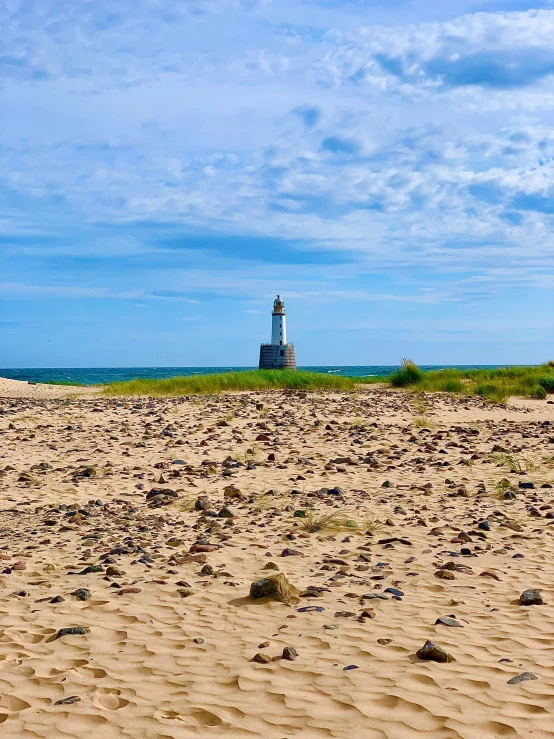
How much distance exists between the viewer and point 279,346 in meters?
54.4

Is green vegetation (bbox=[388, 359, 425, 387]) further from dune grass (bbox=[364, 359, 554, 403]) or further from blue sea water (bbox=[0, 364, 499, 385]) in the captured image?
blue sea water (bbox=[0, 364, 499, 385])

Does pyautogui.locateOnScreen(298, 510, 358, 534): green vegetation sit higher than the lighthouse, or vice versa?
the lighthouse

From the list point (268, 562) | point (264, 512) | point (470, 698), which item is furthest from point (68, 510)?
point (470, 698)

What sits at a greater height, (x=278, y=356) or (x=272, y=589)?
(x=278, y=356)

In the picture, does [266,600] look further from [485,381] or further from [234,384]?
[485,381]

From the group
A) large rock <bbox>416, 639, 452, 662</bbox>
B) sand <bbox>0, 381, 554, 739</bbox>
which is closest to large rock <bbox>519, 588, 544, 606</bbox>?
sand <bbox>0, 381, 554, 739</bbox>

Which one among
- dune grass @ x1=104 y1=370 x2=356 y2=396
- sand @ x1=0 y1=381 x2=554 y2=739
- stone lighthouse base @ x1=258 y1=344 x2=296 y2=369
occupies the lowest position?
sand @ x1=0 y1=381 x2=554 y2=739

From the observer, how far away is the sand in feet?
12.2

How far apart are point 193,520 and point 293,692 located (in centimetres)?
417

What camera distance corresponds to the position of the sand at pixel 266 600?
146 inches

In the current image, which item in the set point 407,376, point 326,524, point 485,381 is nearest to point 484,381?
point 485,381

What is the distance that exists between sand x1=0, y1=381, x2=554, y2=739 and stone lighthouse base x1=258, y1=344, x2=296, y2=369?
1641 inches

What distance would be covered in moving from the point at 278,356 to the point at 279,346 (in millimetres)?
751

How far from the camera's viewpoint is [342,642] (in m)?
4.60
